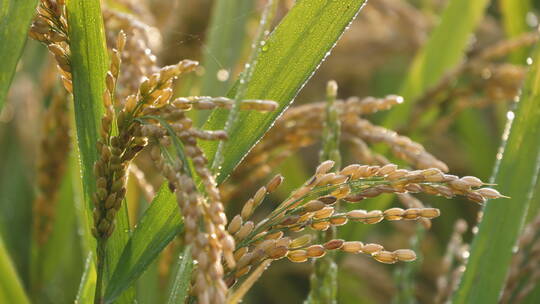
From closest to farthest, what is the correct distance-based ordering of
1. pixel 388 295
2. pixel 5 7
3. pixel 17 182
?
pixel 5 7 < pixel 388 295 < pixel 17 182

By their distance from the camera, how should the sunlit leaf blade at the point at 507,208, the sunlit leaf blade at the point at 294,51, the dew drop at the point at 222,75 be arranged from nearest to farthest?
1. the sunlit leaf blade at the point at 294,51
2. the sunlit leaf blade at the point at 507,208
3. the dew drop at the point at 222,75

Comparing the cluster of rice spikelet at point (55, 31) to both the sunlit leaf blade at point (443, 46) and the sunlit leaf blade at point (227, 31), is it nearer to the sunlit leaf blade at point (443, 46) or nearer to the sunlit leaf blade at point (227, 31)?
the sunlit leaf blade at point (227, 31)

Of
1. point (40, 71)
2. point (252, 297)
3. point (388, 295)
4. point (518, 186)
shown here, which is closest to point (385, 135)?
point (518, 186)

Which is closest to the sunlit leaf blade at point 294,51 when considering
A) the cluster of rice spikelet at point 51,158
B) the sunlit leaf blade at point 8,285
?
the sunlit leaf blade at point 8,285

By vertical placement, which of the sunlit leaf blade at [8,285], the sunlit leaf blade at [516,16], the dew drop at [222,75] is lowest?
the sunlit leaf blade at [8,285]

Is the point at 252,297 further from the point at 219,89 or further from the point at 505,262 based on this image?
the point at 505,262

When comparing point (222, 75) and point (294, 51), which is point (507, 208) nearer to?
point (294, 51)
